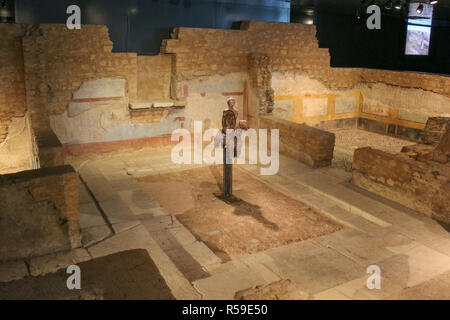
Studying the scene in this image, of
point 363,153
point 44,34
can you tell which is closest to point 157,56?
point 44,34

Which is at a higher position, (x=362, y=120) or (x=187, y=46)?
(x=187, y=46)

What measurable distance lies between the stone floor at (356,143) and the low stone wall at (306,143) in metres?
0.66

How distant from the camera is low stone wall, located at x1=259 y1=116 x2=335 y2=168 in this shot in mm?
8258

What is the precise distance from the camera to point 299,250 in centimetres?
531

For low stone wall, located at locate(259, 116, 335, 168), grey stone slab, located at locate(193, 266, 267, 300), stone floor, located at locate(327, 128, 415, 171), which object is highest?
low stone wall, located at locate(259, 116, 335, 168)

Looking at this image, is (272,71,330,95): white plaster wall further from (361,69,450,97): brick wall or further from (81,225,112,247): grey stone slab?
(81,225,112,247): grey stone slab

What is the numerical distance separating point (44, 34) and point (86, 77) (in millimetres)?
1098

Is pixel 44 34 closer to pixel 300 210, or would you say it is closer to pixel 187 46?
pixel 187 46

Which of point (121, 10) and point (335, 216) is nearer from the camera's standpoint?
point (335, 216)

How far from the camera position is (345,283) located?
4.53 metres

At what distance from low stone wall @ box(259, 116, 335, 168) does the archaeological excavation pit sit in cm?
128

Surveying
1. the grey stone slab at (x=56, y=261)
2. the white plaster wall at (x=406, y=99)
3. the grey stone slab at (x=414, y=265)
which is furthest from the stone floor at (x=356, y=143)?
the grey stone slab at (x=56, y=261)

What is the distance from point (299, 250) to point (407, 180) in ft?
7.90

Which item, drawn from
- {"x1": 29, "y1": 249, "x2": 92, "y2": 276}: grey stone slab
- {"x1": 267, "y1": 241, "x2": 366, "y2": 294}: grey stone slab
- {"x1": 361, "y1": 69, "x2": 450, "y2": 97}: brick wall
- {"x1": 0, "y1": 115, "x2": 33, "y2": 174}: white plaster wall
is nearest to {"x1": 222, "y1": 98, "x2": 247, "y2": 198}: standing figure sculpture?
{"x1": 267, "y1": 241, "x2": 366, "y2": 294}: grey stone slab
